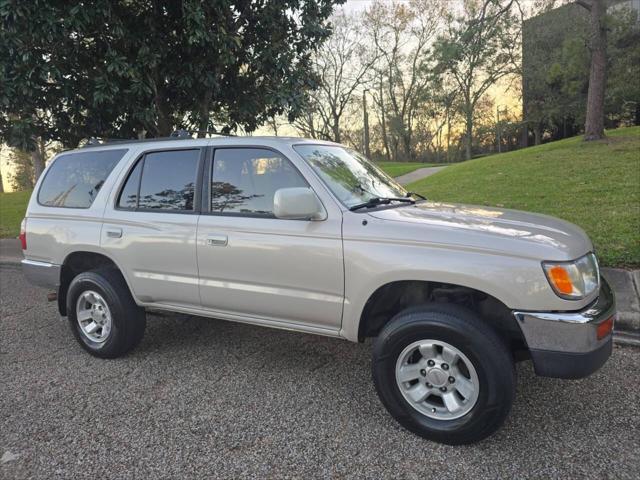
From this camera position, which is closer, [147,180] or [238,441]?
[238,441]

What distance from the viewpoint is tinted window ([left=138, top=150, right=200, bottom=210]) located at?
3695 millimetres

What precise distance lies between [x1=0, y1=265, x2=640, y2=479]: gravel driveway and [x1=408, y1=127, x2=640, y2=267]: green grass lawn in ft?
11.8

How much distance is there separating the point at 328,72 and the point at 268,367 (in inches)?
1456

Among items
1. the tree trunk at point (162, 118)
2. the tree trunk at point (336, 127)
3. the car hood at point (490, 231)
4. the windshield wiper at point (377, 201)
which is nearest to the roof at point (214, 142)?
the windshield wiper at point (377, 201)

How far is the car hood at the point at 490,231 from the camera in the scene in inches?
101

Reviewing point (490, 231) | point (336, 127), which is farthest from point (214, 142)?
point (336, 127)

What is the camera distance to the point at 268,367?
380cm

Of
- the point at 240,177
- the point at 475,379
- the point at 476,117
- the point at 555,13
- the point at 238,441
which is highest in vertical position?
the point at 555,13

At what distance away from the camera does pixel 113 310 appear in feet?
12.8

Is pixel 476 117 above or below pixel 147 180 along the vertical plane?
above

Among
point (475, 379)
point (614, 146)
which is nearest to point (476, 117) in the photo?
point (614, 146)

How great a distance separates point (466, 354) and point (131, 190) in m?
3.03

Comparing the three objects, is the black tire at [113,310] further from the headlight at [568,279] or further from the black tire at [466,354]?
the headlight at [568,279]

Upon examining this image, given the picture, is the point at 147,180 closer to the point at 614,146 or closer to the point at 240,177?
the point at 240,177
